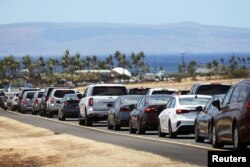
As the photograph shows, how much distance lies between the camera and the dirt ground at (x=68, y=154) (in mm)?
21000

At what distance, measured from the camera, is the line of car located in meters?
22.4

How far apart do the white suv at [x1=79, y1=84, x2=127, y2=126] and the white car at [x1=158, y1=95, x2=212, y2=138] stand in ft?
38.2

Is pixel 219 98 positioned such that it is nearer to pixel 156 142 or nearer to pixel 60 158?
pixel 156 142

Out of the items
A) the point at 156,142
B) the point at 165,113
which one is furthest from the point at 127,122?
the point at 156,142

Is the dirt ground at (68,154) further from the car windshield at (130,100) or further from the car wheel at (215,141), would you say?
the car windshield at (130,100)

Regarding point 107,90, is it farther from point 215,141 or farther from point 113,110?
point 215,141

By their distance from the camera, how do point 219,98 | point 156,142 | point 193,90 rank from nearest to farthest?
point 219,98 < point 156,142 < point 193,90

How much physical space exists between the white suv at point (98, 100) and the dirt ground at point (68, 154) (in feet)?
36.0

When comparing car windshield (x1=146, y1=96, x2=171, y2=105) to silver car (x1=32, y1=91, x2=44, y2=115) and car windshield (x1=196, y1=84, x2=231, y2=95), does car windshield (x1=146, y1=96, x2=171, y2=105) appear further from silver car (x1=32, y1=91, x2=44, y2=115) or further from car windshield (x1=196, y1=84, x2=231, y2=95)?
silver car (x1=32, y1=91, x2=44, y2=115)

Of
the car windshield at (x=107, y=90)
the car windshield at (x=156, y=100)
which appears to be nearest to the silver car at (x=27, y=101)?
the car windshield at (x=107, y=90)

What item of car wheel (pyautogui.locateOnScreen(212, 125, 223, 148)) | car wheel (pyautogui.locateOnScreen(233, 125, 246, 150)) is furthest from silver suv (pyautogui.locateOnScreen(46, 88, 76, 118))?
car wheel (pyautogui.locateOnScreen(233, 125, 246, 150))

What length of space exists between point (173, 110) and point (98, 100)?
1259 cm

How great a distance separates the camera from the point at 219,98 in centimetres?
2680

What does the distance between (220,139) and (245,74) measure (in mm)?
102428
